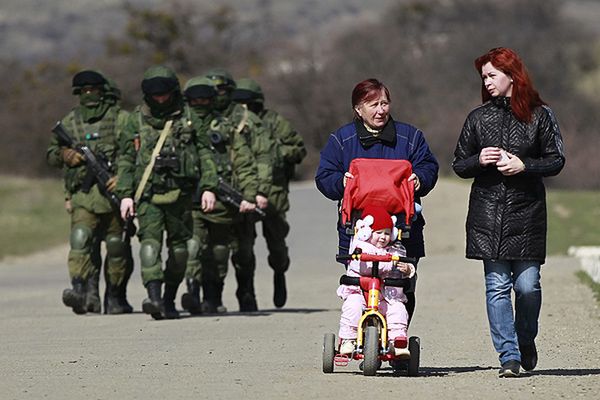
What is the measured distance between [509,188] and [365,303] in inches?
40.4

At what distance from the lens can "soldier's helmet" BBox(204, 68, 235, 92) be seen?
16.8 m

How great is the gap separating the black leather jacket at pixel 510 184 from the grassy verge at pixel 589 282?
22.4 feet

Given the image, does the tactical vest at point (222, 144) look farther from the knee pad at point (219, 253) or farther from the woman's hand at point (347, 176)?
the woman's hand at point (347, 176)

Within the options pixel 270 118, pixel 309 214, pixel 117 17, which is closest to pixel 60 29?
pixel 117 17

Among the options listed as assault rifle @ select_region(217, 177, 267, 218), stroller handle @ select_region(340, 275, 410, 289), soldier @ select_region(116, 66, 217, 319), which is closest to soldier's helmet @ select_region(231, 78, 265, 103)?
assault rifle @ select_region(217, 177, 267, 218)

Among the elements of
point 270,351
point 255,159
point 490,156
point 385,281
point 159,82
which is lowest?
point 270,351

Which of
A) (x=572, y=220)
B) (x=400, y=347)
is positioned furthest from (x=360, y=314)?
(x=572, y=220)

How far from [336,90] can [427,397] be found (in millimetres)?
80815

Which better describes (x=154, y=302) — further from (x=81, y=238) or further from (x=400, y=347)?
(x=400, y=347)

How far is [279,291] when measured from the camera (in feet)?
59.2

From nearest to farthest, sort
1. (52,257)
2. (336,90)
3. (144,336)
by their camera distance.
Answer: (144,336)
(52,257)
(336,90)

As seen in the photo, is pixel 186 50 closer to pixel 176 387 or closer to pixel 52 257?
pixel 52 257

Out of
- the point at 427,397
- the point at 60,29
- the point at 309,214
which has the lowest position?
the point at 427,397

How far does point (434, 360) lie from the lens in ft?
37.6
